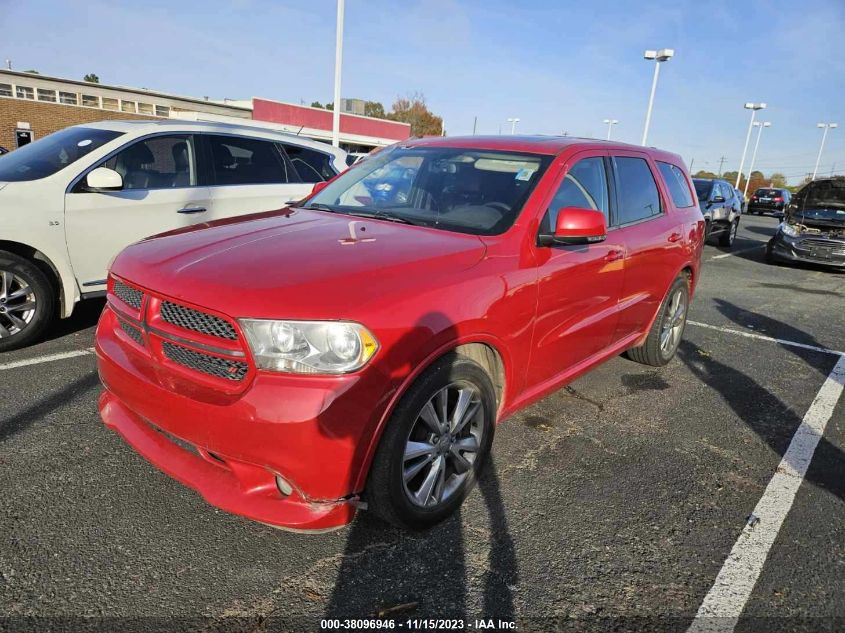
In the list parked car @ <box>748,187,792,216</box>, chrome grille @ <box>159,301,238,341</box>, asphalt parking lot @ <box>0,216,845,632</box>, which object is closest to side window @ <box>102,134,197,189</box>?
asphalt parking lot @ <box>0,216,845,632</box>

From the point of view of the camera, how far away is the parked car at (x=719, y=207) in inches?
539

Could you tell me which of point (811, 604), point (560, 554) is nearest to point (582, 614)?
point (560, 554)

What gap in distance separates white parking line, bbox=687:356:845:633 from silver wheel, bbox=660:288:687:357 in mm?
1137

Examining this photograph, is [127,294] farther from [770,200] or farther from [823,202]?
[770,200]

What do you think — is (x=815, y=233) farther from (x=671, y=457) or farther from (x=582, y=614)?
(x=582, y=614)

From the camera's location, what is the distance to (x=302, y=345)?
214 centimetres

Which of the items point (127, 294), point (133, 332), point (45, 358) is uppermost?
point (127, 294)

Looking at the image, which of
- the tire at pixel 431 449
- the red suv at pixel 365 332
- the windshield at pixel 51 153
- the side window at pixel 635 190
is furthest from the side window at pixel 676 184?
the windshield at pixel 51 153

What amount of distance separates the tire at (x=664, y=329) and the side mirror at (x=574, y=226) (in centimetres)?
199

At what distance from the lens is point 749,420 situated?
4105 mm

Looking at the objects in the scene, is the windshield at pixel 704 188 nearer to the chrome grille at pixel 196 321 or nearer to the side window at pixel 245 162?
the side window at pixel 245 162

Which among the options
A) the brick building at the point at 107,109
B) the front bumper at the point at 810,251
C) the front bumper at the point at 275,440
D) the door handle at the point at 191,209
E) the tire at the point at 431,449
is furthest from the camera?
the brick building at the point at 107,109

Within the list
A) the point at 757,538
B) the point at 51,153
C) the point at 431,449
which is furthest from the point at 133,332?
the point at 51,153

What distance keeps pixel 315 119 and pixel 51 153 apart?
38.5m
